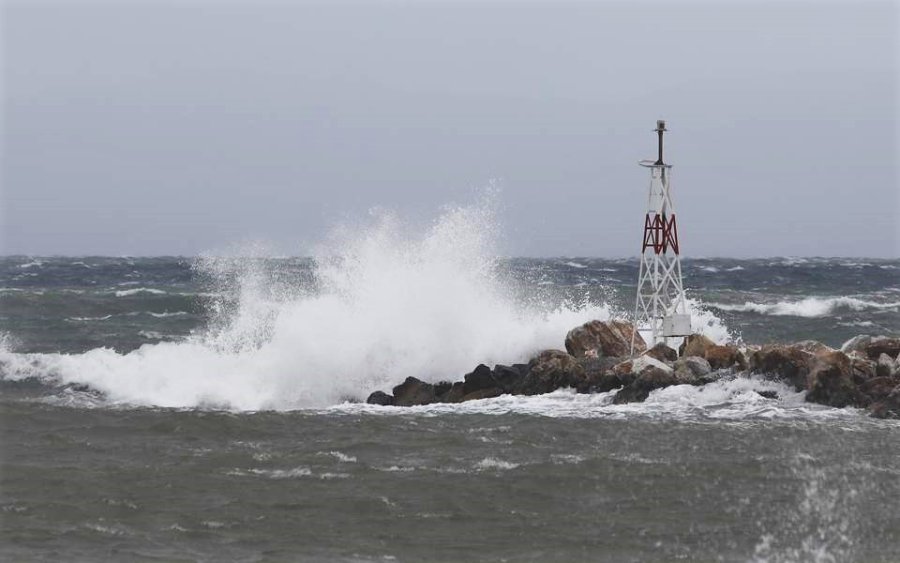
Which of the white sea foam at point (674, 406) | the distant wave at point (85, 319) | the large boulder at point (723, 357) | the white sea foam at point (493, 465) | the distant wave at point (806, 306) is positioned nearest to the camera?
the white sea foam at point (493, 465)

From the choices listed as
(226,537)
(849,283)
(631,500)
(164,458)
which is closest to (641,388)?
(631,500)


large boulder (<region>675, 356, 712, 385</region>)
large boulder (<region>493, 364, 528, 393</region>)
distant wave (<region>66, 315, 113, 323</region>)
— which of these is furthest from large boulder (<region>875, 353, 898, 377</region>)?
distant wave (<region>66, 315, 113, 323</region>)

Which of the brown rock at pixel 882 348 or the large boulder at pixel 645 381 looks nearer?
the large boulder at pixel 645 381

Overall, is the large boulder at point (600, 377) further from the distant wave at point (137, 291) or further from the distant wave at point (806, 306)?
the distant wave at point (137, 291)

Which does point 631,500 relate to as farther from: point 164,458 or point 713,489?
point 164,458

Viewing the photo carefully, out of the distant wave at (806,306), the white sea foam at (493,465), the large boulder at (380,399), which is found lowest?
the white sea foam at (493,465)

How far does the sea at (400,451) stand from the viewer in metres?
11.6

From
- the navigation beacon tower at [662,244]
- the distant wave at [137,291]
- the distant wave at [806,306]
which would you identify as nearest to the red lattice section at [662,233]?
the navigation beacon tower at [662,244]

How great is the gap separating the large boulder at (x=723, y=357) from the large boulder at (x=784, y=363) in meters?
0.51

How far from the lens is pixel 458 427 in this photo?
1702cm

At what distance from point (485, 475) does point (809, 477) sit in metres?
3.78

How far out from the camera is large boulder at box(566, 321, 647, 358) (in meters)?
21.3

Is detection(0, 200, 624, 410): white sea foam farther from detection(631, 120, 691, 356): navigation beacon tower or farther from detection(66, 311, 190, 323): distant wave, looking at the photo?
detection(66, 311, 190, 323): distant wave

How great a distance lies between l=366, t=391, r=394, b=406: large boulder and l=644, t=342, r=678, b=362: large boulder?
4.43 m
